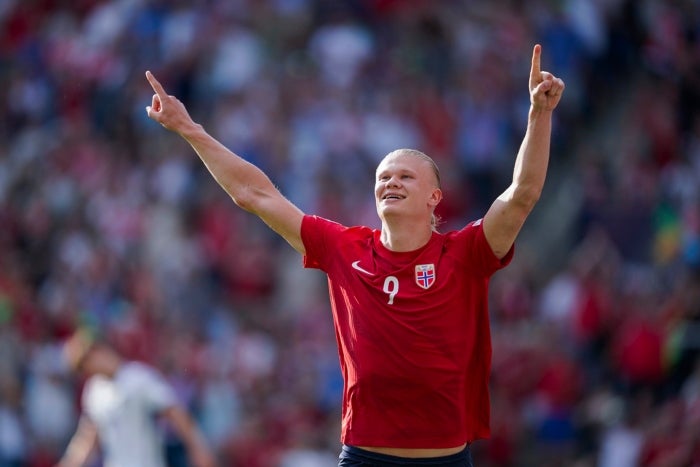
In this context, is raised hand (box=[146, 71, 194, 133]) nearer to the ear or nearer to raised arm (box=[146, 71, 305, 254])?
raised arm (box=[146, 71, 305, 254])

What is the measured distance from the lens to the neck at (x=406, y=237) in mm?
6281

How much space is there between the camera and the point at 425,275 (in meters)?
6.15

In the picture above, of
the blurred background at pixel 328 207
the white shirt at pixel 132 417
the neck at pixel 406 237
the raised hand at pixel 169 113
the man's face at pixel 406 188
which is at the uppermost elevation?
the blurred background at pixel 328 207

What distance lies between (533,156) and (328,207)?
28.0ft

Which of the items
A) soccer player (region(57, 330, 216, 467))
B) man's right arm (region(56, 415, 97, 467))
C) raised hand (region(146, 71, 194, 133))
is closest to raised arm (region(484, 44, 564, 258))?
raised hand (region(146, 71, 194, 133))

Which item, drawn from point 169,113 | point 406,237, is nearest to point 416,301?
point 406,237

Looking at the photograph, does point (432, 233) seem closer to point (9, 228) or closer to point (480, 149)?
point (480, 149)

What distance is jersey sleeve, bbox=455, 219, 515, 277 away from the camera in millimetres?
6055

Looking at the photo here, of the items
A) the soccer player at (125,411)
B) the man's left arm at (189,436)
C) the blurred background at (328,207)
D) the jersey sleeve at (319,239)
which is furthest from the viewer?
the blurred background at (328,207)

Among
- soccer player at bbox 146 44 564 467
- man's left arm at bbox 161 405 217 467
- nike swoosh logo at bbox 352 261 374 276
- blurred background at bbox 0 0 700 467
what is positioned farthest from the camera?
blurred background at bbox 0 0 700 467

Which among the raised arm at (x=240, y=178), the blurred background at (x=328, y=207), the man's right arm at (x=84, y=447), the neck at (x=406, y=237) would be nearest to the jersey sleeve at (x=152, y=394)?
the man's right arm at (x=84, y=447)

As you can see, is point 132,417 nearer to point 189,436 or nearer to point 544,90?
point 189,436

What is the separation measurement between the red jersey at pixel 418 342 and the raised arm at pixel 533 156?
0.19 meters

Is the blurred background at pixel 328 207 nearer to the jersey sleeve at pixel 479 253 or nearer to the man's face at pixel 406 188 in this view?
the man's face at pixel 406 188
